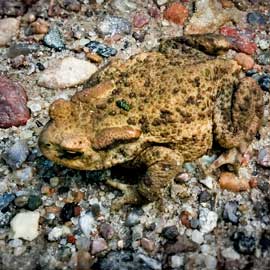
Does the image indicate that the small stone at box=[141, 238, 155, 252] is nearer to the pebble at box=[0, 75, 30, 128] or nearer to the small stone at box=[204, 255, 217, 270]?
the small stone at box=[204, 255, 217, 270]

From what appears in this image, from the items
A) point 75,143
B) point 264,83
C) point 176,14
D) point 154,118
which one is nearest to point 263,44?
point 264,83

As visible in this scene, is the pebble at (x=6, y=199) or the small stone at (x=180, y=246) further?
the pebble at (x=6, y=199)

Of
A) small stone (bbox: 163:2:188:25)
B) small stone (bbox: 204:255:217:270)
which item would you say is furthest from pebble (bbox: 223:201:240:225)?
small stone (bbox: 163:2:188:25)

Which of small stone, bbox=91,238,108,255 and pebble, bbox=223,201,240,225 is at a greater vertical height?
pebble, bbox=223,201,240,225

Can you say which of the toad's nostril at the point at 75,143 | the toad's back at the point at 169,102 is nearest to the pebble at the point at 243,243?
the toad's back at the point at 169,102

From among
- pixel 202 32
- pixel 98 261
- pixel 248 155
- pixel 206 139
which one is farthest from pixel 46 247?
pixel 202 32

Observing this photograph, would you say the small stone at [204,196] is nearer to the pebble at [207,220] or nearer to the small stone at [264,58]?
the pebble at [207,220]
